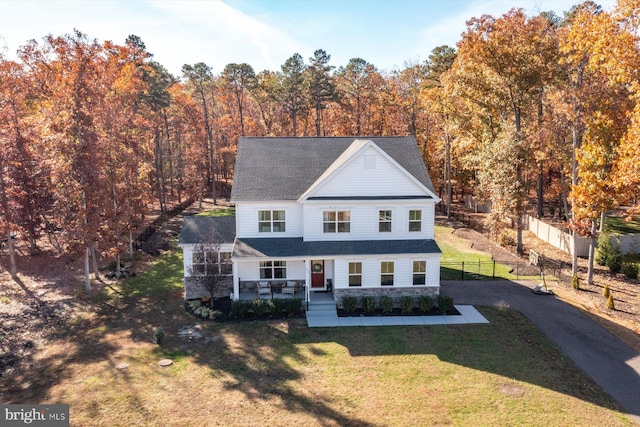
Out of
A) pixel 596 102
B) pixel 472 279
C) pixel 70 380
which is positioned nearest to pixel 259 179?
pixel 70 380

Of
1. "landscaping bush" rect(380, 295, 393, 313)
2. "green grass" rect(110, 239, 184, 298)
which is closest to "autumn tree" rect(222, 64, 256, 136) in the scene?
"green grass" rect(110, 239, 184, 298)

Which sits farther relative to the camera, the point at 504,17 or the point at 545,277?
the point at 504,17

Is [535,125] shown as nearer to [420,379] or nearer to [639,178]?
[639,178]

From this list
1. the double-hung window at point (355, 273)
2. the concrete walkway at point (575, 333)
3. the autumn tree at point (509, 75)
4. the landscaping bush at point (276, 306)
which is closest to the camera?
the concrete walkway at point (575, 333)

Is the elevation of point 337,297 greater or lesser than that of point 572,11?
lesser

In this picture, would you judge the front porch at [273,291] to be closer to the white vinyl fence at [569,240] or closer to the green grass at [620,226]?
the white vinyl fence at [569,240]

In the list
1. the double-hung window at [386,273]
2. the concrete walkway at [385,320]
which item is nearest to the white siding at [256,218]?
the concrete walkway at [385,320]

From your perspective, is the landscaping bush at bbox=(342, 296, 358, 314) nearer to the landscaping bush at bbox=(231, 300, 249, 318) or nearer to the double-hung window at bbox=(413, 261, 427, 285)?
the double-hung window at bbox=(413, 261, 427, 285)
